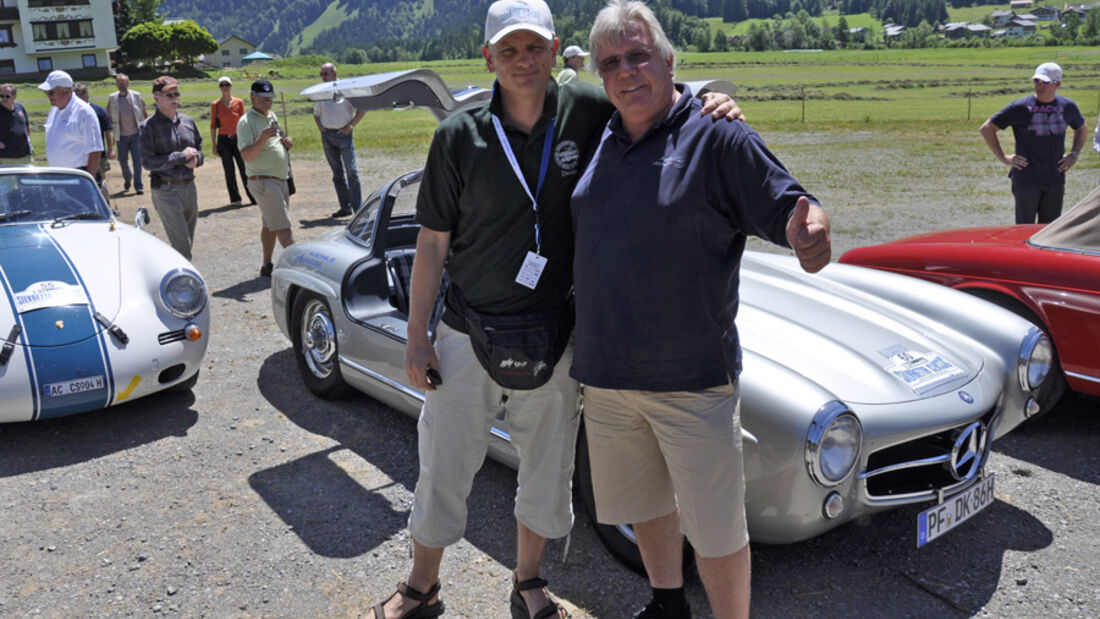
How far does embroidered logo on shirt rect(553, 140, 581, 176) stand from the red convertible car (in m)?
3.13

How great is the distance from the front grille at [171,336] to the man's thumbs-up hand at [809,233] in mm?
3974

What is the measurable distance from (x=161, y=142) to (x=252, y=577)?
5.48m

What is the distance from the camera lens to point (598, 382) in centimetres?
257

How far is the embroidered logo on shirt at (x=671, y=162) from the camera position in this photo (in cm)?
240

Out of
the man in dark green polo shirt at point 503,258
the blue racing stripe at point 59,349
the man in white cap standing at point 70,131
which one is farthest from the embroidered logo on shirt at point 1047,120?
the man in white cap standing at point 70,131

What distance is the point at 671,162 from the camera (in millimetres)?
2412

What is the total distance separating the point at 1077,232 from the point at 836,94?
1737 inches

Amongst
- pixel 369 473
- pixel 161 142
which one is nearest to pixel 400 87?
pixel 369 473

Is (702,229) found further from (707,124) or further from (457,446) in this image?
(457,446)

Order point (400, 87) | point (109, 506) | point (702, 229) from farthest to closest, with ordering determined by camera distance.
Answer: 1. point (400, 87)
2. point (109, 506)
3. point (702, 229)

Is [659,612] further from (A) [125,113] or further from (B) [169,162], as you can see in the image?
(A) [125,113]

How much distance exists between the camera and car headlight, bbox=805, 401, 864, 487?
118 inches

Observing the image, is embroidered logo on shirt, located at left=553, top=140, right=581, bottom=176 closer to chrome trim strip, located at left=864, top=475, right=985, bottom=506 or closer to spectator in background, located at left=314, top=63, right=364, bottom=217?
chrome trim strip, located at left=864, top=475, right=985, bottom=506

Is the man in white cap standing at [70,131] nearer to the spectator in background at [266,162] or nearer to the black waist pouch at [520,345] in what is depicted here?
the spectator in background at [266,162]
